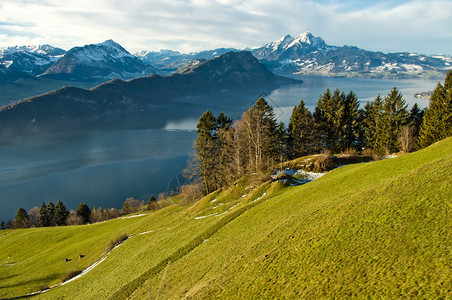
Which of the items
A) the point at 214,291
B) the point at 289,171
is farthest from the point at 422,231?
the point at 289,171

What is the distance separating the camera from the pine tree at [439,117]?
43.9 m

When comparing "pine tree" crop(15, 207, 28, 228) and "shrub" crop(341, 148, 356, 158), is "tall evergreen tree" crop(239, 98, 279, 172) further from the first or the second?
"pine tree" crop(15, 207, 28, 228)

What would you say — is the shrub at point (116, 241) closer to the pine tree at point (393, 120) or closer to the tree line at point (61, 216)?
the tree line at point (61, 216)

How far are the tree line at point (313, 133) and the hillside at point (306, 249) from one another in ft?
54.1

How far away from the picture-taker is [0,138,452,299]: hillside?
10.5 meters

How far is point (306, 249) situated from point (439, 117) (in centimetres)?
4770

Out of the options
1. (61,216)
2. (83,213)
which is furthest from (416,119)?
(61,216)

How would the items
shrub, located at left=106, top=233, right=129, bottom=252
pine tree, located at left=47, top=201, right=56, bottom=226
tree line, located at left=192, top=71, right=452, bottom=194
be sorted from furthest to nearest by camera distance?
pine tree, located at left=47, top=201, right=56, bottom=226 < tree line, located at left=192, top=71, right=452, bottom=194 < shrub, located at left=106, top=233, right=129, bottom=252

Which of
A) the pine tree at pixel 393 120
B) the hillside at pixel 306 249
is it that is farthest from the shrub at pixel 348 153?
the hillside at pixel 306 249

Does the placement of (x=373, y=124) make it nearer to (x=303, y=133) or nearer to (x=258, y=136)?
(x=303, y=133)

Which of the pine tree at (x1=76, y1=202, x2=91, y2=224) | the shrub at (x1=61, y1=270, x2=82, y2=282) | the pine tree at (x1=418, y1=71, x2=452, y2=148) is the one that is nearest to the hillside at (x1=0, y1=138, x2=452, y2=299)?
the shrub at (x1=61, y1=270, x2=82, y2=282)

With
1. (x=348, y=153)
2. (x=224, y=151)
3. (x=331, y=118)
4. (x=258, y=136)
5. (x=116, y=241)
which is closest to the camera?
(x=116, y=241)

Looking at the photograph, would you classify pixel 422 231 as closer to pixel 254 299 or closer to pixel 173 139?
pixel 254 299

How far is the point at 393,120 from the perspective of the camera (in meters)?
52.2
